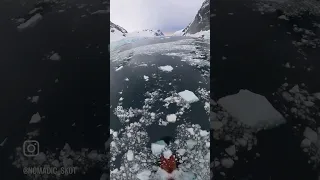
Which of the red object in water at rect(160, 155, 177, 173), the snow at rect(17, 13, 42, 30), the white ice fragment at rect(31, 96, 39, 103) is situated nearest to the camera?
the red object in water at rect(160, 155, 177, 173)

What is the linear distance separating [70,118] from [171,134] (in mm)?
404

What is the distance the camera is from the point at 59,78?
131 cm

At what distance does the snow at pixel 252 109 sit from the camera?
1.23 meters

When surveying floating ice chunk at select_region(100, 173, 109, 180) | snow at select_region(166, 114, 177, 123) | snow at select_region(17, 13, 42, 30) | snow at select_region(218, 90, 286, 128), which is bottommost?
floating ice chunk at select_region(100, 173, 109, 180)

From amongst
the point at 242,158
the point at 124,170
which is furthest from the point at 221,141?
the point at 124,170

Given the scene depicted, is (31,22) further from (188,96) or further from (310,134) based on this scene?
(310,134)

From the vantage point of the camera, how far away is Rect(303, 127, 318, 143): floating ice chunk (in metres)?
1.23

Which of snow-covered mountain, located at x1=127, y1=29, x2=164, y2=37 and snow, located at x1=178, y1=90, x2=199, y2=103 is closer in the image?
snow, located at x1=178, y1=90, x2=199, y2=103

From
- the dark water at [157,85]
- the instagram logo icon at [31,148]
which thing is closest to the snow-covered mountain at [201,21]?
the dark water at [157,85]

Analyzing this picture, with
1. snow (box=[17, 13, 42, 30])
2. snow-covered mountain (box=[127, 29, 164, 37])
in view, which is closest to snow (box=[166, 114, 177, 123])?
snow-covered mountain (box=[127, 29, 164, 37])

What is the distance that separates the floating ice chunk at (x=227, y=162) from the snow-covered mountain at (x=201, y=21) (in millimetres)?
540

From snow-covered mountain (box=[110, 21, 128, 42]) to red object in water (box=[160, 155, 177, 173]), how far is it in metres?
0.53

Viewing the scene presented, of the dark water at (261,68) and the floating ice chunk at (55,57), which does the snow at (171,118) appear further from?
the floating ice chunk at (55,57)

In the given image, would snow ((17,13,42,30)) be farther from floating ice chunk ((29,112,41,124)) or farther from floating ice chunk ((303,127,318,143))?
floating ice chunk ((303,127,318,143))
